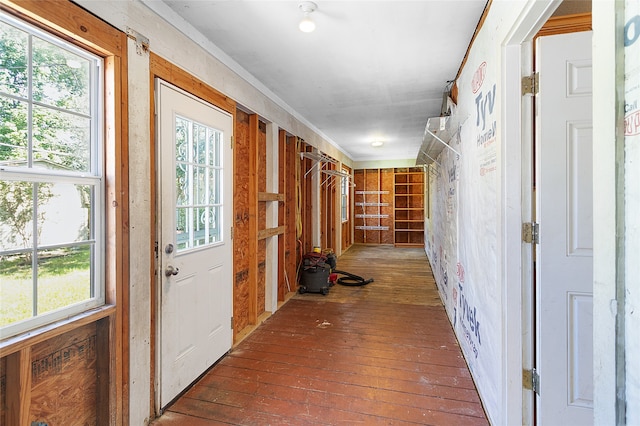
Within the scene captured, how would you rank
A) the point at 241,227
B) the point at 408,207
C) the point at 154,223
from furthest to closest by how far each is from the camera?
the point at 408,207 < the point at 241,227 < the point at 154,223

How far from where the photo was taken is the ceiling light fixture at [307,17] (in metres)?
1.89

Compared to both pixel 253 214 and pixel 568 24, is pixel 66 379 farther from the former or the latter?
pixel 568 24

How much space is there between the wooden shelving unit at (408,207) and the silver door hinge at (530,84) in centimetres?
749

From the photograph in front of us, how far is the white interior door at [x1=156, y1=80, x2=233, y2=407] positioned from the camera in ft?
6.44

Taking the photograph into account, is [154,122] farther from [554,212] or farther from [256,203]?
[554,212]

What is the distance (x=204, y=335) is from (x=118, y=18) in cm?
216

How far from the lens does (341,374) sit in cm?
232

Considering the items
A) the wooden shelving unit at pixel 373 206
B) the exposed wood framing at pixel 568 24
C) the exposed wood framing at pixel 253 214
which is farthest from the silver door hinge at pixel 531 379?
the wooden shelving unit at pixel 373 206

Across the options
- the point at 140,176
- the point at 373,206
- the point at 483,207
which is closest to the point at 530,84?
the point at 483,207

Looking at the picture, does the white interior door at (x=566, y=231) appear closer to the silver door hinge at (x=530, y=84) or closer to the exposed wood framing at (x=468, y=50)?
the silver door hinge at (x=530, y=84)

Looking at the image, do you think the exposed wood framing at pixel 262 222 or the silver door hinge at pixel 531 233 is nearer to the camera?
the silver door hinge at pixel 531 233

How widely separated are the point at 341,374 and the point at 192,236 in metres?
1.57

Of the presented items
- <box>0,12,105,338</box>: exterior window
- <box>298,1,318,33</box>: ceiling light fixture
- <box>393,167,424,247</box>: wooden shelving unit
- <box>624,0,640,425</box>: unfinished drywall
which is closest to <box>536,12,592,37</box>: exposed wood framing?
<box>624,0,640,425</box>: unfinished drywall

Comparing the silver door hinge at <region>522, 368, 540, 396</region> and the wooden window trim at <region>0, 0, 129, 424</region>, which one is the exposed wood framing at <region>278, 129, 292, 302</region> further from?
the silver door hinge at <region>522, 368, 540, 396</region>
